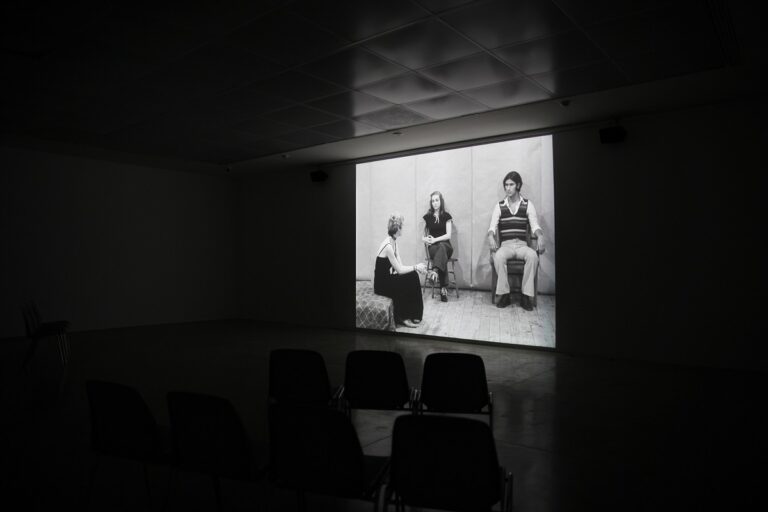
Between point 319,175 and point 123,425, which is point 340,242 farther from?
point 123,425

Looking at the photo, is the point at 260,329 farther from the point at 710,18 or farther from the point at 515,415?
the point at 710,18

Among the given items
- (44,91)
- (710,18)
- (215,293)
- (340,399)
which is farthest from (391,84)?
(215,293)

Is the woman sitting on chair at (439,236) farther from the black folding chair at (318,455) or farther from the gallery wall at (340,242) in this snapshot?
the black folding chair at (318,455)

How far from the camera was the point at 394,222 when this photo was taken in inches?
347

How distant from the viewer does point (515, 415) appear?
13.4 feet

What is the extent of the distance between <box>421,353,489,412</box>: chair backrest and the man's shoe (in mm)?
4523

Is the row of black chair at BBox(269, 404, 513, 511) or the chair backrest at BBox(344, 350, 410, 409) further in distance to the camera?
the chair backrest at BBox(344, 350, 410, 409)

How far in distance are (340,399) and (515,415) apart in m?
1.67

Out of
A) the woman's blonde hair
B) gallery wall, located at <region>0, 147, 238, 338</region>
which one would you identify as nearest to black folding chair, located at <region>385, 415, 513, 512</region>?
the woman's blonde hair

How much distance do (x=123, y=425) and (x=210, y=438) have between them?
0.48 m

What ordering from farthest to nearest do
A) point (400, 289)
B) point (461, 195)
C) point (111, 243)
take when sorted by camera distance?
point (111, 243)
point (400, 289)
point (461, 195)

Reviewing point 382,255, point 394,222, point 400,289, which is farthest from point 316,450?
point 382,255

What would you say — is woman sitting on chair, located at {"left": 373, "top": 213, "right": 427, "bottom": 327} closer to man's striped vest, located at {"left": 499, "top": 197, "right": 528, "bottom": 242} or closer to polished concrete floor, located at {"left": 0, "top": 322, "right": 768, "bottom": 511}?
polished concrete floor, located at {"left": 0, "top": 322, "right": 768, "bottom": 511}

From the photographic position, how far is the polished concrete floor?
2592 millimetres
